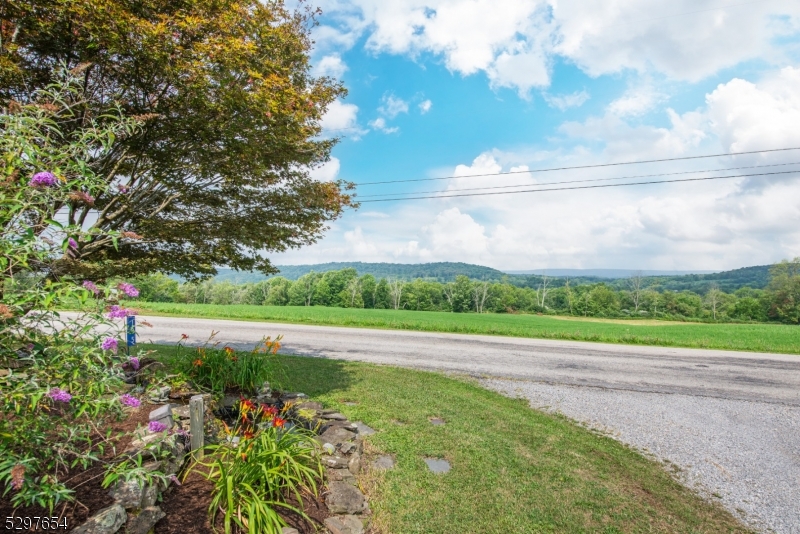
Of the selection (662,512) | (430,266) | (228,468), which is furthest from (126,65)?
(430,266)

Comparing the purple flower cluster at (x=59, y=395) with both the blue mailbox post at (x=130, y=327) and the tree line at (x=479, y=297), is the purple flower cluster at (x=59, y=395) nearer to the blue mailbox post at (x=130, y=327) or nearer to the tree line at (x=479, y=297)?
the blue mailbox post at (x=130, y=327)

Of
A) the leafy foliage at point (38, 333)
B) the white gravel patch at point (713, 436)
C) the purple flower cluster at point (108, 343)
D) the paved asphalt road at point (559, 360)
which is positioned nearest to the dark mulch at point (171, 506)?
the leafy foliage at point (38, 333)

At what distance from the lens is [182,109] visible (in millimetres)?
5195

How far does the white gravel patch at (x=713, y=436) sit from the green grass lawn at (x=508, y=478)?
432mm

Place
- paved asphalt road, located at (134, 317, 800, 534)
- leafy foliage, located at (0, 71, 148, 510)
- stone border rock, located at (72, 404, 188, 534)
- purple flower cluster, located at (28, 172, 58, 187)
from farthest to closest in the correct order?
paved asphalt road, located at (134, 317, 800, 534) → stone border rock, located at (72, 404, 188, 534) → purple flower cluster, located at (28, 172, 58, 187) → leafy foliage, located at (0, 71, 148, 510)

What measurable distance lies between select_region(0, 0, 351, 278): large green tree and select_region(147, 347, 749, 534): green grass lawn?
3.57 meters

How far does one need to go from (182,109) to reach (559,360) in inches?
455

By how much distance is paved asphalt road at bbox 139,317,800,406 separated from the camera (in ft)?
31.2

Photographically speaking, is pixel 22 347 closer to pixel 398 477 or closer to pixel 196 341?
pixel 398 477

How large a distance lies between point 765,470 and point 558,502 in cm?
358

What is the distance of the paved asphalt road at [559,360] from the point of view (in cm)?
951

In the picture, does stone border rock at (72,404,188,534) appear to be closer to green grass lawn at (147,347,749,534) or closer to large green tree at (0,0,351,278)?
green grass lawn at (147,347,749,534)

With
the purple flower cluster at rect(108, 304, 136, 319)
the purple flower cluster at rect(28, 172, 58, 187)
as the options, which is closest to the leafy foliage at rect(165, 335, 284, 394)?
the purple flower cluster at rect(108, 304, 136, 319)

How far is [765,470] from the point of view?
5223mm
